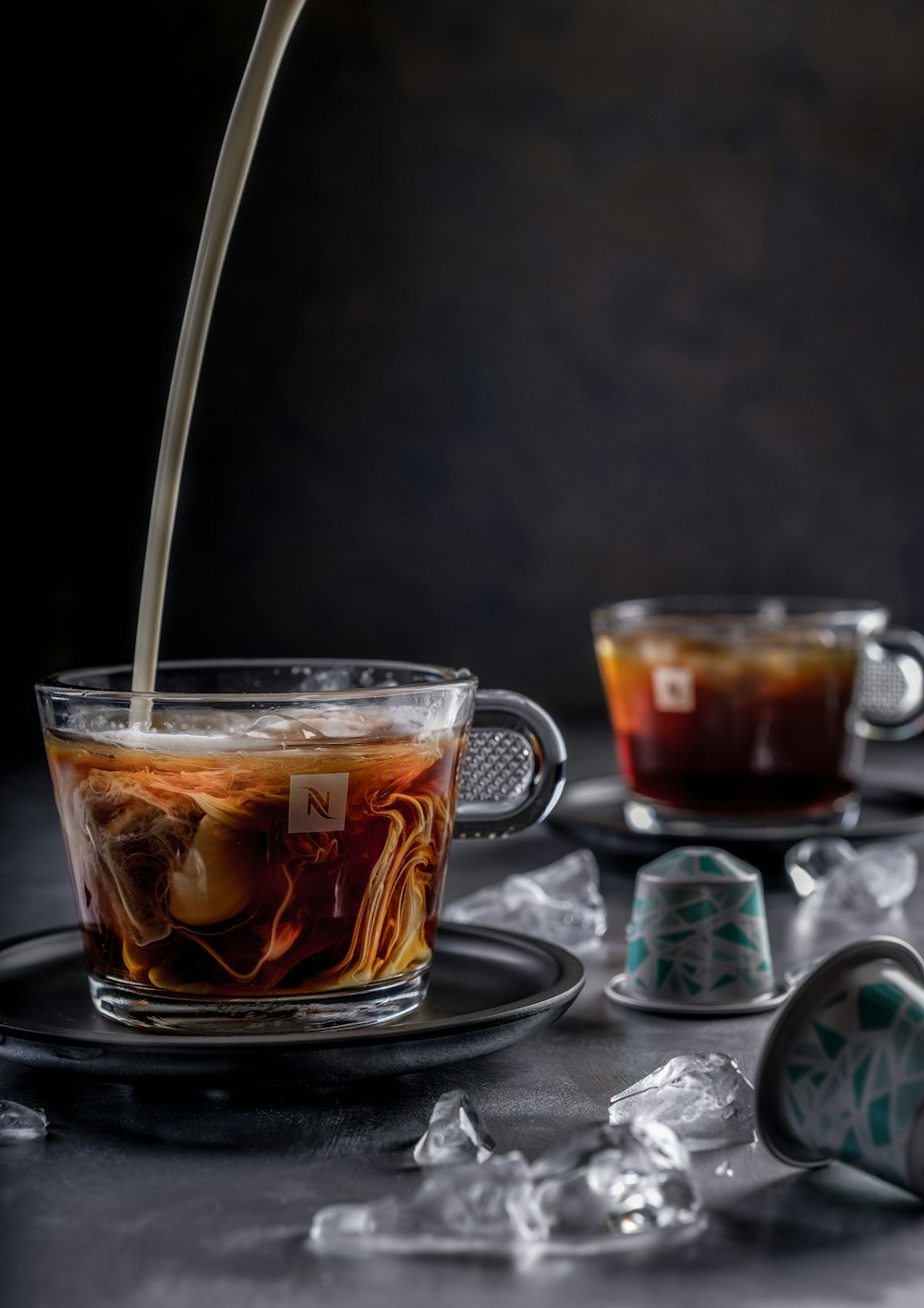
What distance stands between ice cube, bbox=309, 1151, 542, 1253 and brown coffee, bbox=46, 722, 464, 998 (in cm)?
20

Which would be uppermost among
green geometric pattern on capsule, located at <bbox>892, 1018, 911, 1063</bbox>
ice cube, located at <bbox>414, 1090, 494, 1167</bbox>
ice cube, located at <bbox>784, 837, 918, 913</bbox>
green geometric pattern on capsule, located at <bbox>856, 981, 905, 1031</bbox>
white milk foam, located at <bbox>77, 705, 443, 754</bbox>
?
white milk foam, located at <bbox>77, 705, 443, 754</bbox>

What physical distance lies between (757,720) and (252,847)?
2.68 ft

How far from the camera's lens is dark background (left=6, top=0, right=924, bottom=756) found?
8.67 ft

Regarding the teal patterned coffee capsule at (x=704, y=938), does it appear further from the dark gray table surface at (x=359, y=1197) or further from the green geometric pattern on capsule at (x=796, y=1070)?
the green geometric pattern on capsule at (x=796, y=1070)

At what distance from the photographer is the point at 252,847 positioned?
877 millimetres

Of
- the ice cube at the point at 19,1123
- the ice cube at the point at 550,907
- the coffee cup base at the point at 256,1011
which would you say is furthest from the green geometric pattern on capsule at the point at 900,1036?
the ice cube at the point at 550,907

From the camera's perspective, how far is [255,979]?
88 cm

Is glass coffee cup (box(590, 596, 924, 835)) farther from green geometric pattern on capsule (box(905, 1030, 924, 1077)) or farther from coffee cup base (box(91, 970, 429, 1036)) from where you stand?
green geometric pattern on capsule (box(905, 1030, 924, 1077))

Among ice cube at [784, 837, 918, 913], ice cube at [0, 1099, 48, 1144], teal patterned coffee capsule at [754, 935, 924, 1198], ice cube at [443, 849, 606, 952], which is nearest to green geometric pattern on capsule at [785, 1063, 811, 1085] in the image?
teal patterned coffee capsule at [754, 935, 924, 1198]

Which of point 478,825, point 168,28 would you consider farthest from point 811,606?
point 168,28

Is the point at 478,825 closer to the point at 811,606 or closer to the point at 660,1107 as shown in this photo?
the point at 660,1107

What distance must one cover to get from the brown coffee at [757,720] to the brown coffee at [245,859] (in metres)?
0.72

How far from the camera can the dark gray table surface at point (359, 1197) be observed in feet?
2.16

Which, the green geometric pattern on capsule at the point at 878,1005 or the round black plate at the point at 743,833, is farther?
the round black plate at the point at 743,833
